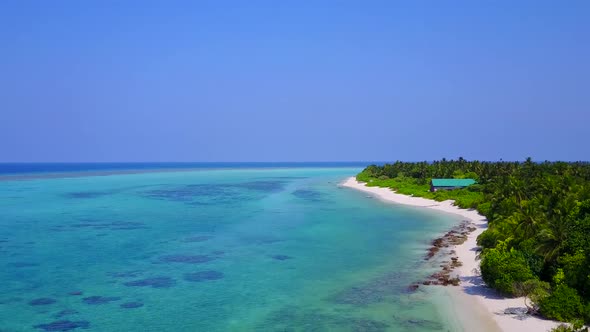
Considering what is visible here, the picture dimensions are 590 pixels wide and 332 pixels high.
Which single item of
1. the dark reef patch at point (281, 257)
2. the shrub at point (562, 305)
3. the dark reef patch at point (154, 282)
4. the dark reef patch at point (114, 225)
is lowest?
the dark reef patch at point (154, 282)

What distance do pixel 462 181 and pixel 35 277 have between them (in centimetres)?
8769

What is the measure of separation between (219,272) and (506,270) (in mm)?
22789

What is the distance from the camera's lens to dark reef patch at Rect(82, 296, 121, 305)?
32375 millimetres

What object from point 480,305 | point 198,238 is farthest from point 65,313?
point 198,238

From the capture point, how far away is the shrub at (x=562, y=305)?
2653 centimetres

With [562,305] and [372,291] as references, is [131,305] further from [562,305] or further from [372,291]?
[562,305]

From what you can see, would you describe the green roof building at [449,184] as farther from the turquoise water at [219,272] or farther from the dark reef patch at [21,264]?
the dark reef patch at [21,264]

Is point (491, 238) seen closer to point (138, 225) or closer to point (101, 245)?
point (101, 245)

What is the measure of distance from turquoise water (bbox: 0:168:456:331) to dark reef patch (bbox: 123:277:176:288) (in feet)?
0.52

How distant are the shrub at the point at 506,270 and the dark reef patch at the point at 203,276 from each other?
20879 millimetres

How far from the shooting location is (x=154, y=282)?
124ft

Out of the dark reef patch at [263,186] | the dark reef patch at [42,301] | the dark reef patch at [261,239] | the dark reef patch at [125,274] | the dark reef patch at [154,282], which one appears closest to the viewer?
the dark reef patch at [42,301]

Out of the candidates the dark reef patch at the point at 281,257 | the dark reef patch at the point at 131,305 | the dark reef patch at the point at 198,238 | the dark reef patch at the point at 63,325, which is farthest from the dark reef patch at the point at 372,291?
the dark reef patch at the point at 198,238

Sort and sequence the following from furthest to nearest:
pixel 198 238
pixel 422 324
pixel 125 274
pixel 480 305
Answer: pixel 198 238 < pixel 125 274 < pixel 480 305 < pixel 422 324
